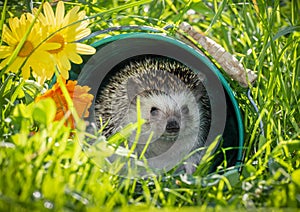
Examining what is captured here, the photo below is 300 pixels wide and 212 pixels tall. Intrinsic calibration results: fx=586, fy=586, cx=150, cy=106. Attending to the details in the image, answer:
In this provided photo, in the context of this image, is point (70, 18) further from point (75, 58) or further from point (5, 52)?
point (5, 52)

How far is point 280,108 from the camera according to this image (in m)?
1.93

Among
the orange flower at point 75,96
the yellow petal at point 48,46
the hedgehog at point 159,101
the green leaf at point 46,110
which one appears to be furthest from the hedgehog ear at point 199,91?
the green leaf at point 46,110

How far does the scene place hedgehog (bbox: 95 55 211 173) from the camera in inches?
77.8

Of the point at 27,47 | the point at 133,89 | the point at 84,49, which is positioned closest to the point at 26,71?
the point at 27,47

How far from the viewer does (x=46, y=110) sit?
1300 mm

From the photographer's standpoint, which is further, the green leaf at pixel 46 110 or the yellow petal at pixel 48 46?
the yellow petal at pixel 48 46

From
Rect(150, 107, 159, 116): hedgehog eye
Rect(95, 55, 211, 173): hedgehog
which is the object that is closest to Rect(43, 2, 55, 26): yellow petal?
Rect(95, 55, 211, 173): hedgehog

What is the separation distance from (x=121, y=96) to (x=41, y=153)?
0.89 meters

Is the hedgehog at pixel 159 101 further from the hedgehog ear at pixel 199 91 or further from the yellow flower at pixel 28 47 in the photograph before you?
the yellow flower at pixel 28 47

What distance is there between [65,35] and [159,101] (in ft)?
1.30

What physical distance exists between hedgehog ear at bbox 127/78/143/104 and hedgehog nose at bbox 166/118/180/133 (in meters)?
0.16

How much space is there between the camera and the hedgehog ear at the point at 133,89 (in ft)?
6.73

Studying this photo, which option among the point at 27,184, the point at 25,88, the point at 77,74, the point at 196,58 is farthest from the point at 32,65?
the point at 27,184

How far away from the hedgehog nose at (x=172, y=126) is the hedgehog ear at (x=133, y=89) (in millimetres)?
161
